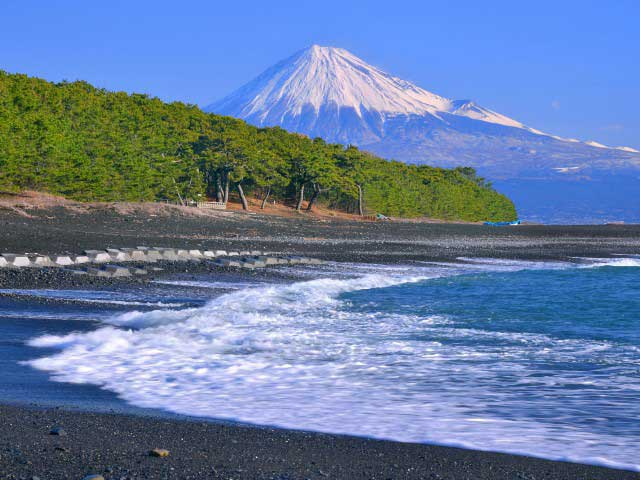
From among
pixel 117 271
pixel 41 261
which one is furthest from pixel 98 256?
pixel 117 271

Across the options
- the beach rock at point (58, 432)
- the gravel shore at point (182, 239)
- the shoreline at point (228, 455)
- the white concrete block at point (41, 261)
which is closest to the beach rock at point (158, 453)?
the shoreline at point (228, 455)

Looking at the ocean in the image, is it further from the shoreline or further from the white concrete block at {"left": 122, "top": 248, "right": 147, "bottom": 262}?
the white concrete block at {"left": 122, "top": 248, "right": 147, "bottom": 262}

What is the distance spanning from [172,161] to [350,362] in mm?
64355

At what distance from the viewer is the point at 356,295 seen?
21.2m

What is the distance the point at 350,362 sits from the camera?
36.5 ft

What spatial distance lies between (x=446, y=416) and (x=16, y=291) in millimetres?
12492

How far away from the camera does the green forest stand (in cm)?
5606

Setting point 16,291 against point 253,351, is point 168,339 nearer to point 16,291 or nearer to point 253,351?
point 253,351

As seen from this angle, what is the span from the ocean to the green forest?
125ft

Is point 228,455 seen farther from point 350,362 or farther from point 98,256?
point 98,256

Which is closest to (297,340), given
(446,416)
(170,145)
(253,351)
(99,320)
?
(253,351)

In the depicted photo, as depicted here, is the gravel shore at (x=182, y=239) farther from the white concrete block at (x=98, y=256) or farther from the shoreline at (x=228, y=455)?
the shoreline at (x=228, y=455)

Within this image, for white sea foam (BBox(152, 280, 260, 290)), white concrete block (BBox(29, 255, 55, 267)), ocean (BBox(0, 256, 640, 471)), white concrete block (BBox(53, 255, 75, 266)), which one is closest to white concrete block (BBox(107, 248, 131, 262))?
white concrete block (BBox(53, 255, 75, 266))

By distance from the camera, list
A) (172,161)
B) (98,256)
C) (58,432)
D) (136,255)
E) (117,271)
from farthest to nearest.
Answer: (172,161) → (136,255) → (98,256) → (117,271) → (58,432)
